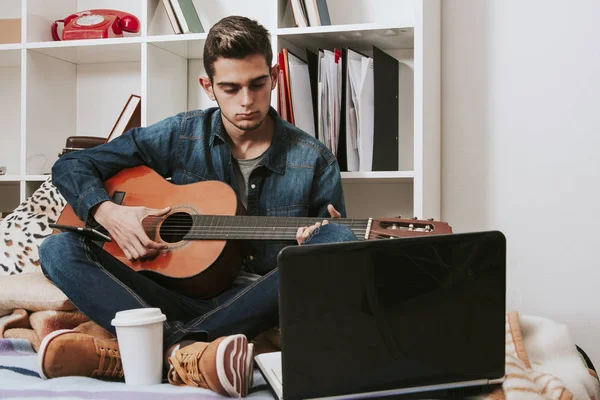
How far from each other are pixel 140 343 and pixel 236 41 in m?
0.83

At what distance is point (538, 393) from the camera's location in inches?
38.3

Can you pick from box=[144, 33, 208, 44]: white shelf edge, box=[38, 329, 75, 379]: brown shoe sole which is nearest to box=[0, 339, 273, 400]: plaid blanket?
box=[38, 329, 75, 379]: brown shoe sole

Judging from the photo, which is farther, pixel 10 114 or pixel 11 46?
pixel 10 114

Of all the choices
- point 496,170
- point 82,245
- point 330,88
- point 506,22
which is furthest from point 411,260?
point 506,22

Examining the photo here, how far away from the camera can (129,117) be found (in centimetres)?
213

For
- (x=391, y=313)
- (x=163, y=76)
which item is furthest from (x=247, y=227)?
(x=163, y=76)

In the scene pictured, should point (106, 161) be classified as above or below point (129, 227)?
above

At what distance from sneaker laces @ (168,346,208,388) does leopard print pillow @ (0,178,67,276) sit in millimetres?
789

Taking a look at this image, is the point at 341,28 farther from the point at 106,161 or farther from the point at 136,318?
the point at 136,318

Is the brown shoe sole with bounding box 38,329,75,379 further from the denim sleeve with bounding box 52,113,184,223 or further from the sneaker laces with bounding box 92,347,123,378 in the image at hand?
the denim sleeve with bounding box 52,113,184,223

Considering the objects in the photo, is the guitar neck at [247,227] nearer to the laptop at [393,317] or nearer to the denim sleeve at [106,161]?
the denim sleeve at [106,161]

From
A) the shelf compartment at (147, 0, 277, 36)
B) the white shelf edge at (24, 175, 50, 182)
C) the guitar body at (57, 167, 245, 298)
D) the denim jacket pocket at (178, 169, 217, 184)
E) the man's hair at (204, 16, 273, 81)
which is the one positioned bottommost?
the guitar body at (57, 167, 245, 298)

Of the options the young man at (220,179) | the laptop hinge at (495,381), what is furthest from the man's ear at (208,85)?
the laptop hinge at (495,381)

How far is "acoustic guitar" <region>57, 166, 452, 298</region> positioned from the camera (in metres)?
1.46
